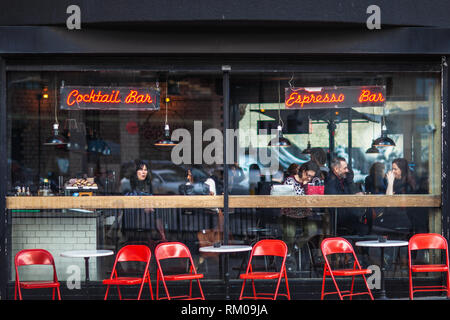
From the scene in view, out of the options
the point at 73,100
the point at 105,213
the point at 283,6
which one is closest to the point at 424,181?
the point at 283,6

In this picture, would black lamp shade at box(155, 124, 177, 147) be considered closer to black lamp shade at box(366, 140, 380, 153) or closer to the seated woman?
black lamp shade at box(366, 140, 380, 153)

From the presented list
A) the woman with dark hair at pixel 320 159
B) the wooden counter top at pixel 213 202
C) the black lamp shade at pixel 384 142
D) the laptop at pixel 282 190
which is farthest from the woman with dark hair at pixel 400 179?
the laptop at pixel 282 190

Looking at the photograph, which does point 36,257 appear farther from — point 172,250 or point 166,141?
point 166,141

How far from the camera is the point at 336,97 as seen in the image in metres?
8.52

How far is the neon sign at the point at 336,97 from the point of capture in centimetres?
845

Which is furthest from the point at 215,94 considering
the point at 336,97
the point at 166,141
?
the point at 336,97

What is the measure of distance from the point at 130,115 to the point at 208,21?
2.86 metres

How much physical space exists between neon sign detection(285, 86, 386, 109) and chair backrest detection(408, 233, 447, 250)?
2.00m

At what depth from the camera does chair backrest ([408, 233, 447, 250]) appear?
756 cm

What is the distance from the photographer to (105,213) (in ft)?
27.1

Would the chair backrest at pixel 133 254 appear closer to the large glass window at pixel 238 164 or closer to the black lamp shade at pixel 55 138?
the large glass window at pixel 238 164

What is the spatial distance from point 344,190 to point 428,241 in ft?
5.09

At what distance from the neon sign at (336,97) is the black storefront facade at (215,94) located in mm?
79

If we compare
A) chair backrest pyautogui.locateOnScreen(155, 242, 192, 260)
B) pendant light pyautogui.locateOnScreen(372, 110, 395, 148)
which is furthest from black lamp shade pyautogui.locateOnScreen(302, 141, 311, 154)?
chair backrest pyautogui.locateOnScreen(155, 242, 192, 260)
